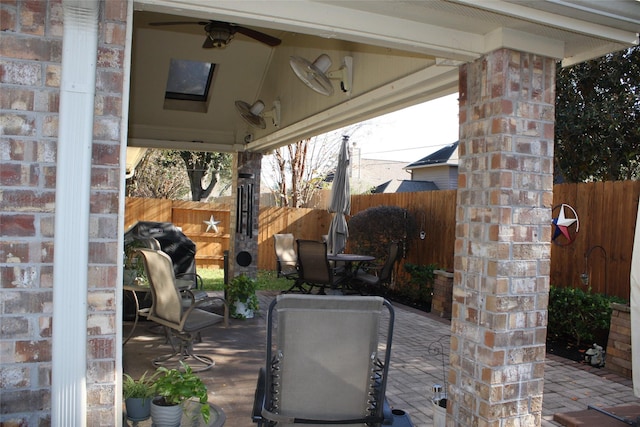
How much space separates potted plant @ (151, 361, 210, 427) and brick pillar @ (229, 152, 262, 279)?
5.38 m

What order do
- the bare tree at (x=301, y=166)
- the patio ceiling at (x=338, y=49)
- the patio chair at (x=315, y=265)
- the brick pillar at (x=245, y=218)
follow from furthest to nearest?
1. the bare tree at (x=301, y=166)
2. the brick pillar at (x=245, y=218)
3. the patio chair at (x=315, y=265)
4. the patio ceiling at (x=338, y=49)

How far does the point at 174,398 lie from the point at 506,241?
179cm

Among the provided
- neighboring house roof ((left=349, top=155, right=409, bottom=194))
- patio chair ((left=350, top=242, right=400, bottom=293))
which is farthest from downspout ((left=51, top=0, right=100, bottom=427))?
neighboring house roof ((left=349, top=155, right=409, bottom=194))

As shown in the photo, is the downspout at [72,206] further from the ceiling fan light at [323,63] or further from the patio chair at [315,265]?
the patio chair at [315,265]

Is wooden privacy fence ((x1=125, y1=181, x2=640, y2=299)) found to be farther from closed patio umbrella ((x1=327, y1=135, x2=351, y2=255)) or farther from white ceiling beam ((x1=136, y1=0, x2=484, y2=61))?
white ceiling beam ((x1=136, y1=0, x2=484, y2=61))

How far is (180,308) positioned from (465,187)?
99.9 inches

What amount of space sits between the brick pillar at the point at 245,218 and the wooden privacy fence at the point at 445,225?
2.92 meters

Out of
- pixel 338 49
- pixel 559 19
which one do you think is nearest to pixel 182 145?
pixel 338 49

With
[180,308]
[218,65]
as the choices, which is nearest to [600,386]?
[180,308]

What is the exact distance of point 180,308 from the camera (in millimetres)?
4254

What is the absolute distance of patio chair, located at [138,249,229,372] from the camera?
13.9 ft

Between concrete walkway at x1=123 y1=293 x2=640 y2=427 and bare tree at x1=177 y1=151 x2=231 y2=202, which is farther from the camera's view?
bare tree at x1=177 y1=151 x2=231 y2=202

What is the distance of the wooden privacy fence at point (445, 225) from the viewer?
222 inches

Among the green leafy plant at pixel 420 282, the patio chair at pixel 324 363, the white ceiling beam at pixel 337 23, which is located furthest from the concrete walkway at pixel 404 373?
the white ceiling beam at pixel 337 23
